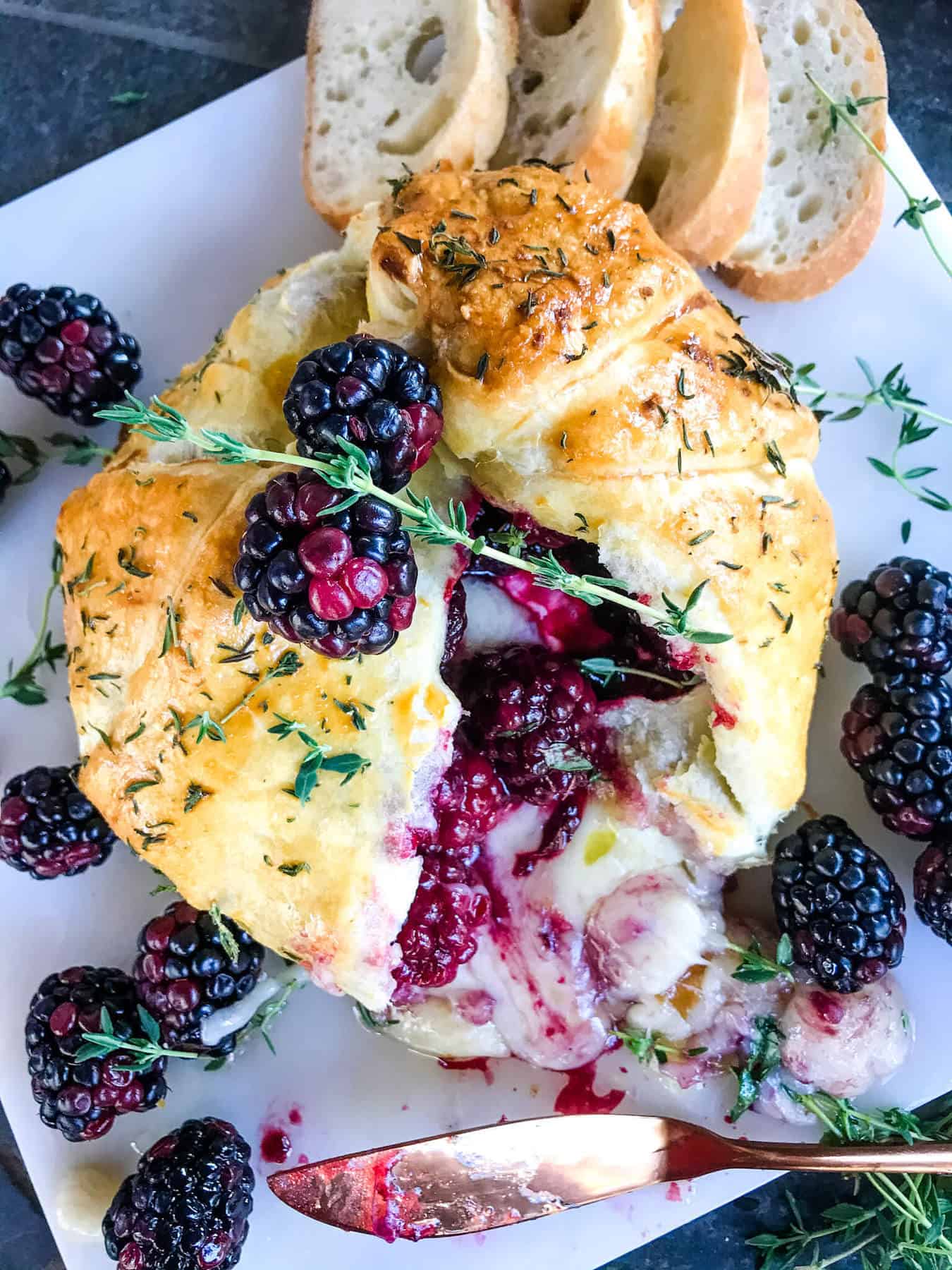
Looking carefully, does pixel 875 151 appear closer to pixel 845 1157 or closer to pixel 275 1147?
pixel 845 1157

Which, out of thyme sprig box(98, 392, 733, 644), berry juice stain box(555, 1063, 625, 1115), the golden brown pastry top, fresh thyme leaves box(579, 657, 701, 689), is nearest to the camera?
thyme sprig box(98, 392, 733, 644)

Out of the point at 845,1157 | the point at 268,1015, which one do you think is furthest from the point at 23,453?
the point at 845,1157

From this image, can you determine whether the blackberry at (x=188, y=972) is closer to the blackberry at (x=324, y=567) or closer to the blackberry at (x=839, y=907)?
the blackberry at (x=324, y=567)

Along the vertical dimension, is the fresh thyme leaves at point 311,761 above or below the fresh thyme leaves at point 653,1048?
above

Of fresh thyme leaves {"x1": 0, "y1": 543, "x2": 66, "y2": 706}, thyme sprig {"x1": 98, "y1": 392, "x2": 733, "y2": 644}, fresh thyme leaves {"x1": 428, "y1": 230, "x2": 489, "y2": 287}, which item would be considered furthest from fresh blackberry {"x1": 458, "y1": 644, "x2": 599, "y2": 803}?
fresh thyme leaves {"x1": 0, "y1": 543, "x2": 66, "y2": 706}

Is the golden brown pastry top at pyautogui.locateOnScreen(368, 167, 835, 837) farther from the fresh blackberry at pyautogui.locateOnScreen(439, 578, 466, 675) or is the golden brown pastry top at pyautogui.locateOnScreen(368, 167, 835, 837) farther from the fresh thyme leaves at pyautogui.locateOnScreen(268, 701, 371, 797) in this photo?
the fresh thyme leaves at pyautogui.locateOnScreen(268, 701, 371, 797)

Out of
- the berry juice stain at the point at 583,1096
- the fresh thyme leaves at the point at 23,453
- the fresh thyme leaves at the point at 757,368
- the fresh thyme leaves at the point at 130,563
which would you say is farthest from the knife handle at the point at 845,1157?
the fresh thyme leaves at the point at 23,453
